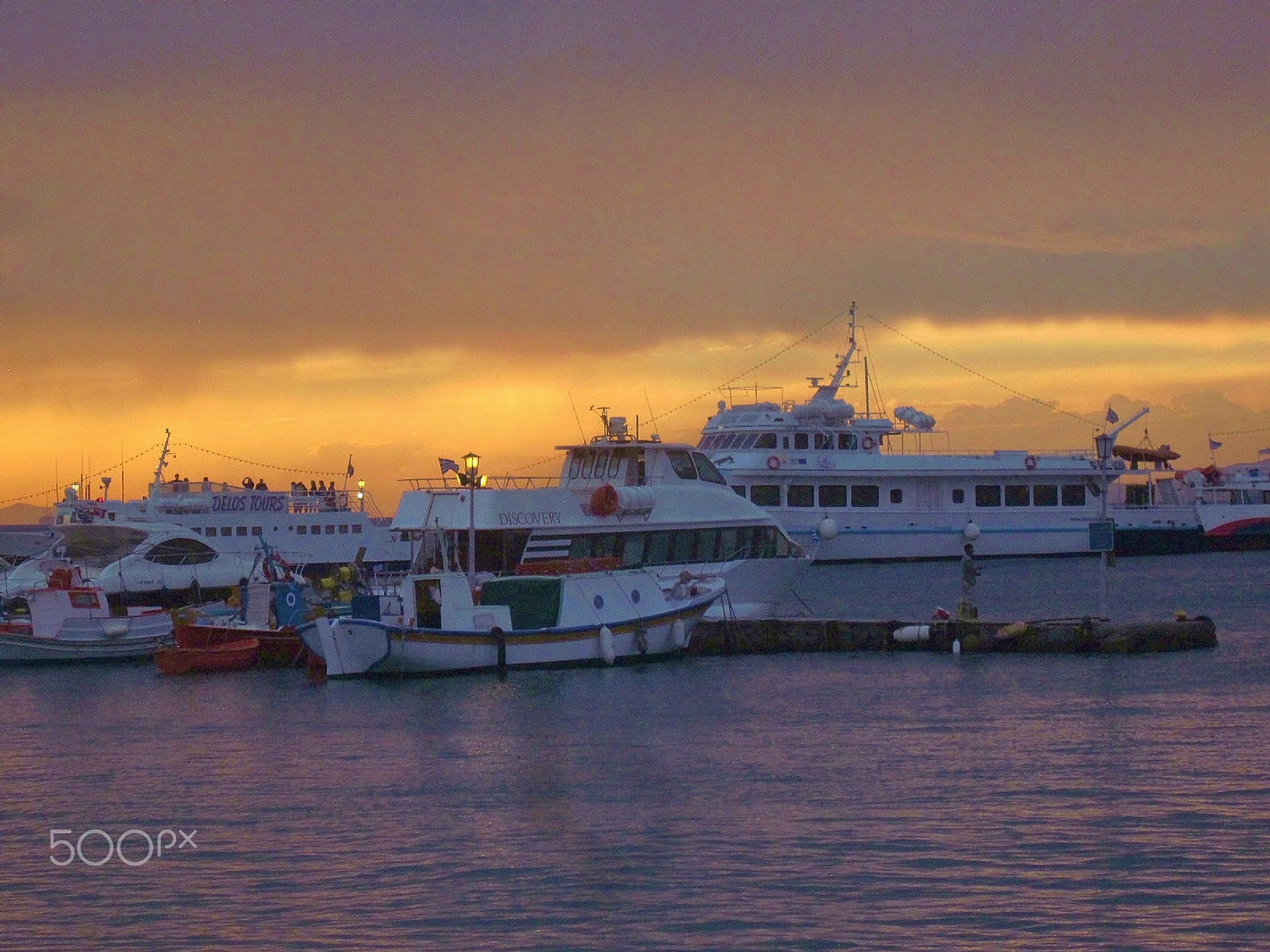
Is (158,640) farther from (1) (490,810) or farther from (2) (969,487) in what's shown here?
(2) (969,487)

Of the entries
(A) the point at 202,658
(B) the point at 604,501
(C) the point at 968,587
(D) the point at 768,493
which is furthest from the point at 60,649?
(D) the point at 768,493

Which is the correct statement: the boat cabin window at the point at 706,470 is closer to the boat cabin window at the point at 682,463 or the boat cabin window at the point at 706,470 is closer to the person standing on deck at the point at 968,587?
the boat cabin window at the point at 682,463

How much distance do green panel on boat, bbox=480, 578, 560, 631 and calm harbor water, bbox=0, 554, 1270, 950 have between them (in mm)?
1067

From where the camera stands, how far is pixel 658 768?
20.2 metres

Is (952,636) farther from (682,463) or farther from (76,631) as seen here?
(76,631)

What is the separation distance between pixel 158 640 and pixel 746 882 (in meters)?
24.2

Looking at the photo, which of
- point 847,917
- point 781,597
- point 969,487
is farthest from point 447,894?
point 969,487

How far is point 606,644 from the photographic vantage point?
101ft

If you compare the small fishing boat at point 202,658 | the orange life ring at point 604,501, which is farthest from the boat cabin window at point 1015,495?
the small fishing boat at point 202,658

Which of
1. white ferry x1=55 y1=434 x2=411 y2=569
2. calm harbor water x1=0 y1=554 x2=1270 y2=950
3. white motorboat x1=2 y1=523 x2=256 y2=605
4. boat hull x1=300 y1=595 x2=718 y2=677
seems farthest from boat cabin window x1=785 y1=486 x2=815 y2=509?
boat hull x1=300 y1=595 x2=718 y2=677

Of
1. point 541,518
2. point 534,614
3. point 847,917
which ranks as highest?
point 541,518

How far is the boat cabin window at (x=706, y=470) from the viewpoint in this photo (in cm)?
3844

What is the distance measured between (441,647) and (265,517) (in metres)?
28.5

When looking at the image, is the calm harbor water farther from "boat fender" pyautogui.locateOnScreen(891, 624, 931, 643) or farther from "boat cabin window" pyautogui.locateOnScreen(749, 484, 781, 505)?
"boat cabin window" pyautogui.locateOnScreen(749, 484, 781, 505)
